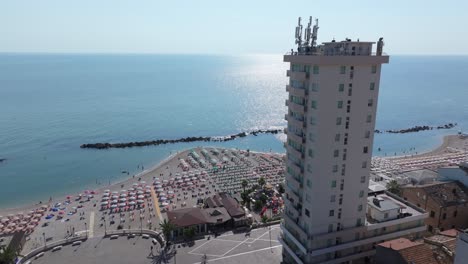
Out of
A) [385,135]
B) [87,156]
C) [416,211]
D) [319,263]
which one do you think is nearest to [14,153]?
[87,156]

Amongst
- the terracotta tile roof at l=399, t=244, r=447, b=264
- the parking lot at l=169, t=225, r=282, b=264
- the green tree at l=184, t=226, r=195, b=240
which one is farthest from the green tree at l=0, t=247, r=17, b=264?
the terracotta tile roof at l=399, t=244, r=447, b=264

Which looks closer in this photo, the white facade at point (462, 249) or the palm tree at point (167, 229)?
the white facade at point (462, 249)

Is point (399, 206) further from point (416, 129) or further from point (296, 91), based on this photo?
point (416, 129)

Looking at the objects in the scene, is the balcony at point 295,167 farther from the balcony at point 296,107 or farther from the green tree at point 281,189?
the green tree at point 281,189

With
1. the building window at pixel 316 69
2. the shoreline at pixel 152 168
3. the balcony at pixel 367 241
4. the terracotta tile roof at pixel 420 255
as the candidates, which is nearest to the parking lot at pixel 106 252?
the balcony at pixel 367 241

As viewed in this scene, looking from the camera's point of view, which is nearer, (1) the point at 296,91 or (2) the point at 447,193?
(1) the point at 296,91

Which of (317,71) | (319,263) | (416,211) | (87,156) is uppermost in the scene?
(317,71)

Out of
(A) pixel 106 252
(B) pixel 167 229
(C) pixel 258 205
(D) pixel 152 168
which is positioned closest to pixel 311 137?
(B) pixel 167 229

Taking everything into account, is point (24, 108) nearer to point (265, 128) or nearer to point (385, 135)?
point (265, 128)
